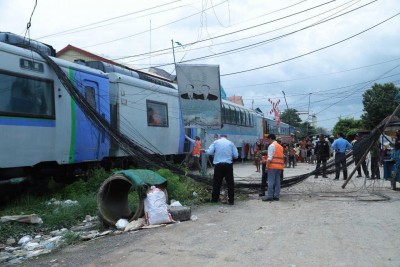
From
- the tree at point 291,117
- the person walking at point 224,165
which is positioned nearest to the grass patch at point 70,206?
the person walking at point 224,165

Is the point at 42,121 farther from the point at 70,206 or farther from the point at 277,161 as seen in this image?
the point at 277,161

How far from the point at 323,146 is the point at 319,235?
407 inches

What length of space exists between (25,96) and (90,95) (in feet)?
7.27

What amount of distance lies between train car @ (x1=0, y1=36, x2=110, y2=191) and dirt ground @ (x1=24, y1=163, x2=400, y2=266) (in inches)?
134

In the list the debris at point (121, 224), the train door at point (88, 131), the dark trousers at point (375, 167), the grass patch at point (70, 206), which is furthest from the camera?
the dark trousers at point (375, 167)

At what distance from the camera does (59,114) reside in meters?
9.99

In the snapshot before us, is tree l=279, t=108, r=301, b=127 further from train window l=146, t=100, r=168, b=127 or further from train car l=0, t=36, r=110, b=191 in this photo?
train car l=0, t=36, r=110, b=191

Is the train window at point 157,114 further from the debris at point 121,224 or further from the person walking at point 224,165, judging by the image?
the debris at point 121,224

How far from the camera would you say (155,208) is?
7316 millimetres

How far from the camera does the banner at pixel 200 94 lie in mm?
11023

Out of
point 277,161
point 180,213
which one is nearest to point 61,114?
point 180,213

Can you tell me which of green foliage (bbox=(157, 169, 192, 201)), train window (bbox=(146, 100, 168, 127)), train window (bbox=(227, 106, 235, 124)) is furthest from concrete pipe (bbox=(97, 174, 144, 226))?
train window (bbox=(227, 106, 235, 124))

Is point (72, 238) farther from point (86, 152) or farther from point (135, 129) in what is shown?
point (135, 129)

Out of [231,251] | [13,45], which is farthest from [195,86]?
[231,251]
